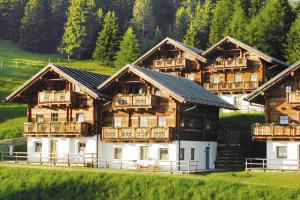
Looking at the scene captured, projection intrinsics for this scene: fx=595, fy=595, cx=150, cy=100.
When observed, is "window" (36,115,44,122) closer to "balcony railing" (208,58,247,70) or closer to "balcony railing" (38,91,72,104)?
"balcony railing" (38,91,72,104)

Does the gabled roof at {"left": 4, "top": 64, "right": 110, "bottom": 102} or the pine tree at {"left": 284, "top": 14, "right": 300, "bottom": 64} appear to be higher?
the pine tree at {"left": 284, "top": 14, "right": 300, "bottom": 64}

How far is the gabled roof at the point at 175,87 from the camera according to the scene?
161ft

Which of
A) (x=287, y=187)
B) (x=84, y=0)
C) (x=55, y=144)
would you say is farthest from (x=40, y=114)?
(x=84, y=0)

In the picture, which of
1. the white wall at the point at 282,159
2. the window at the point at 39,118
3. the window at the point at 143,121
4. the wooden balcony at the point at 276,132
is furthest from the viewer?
the window at the point at 39,118

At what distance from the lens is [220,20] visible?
334ft

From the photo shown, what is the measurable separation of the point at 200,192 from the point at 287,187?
17.5 ft

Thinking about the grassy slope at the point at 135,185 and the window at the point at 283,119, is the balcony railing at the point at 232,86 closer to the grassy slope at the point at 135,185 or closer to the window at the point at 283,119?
the window at the point at 283,119

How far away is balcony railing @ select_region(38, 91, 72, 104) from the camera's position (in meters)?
53.1

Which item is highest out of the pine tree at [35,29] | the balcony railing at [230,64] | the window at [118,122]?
the pine tree at [35,29]

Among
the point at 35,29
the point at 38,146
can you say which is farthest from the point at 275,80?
the point at 35,29

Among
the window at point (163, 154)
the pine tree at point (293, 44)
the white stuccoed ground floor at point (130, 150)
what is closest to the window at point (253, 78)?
the pine tree at point (293, 44)

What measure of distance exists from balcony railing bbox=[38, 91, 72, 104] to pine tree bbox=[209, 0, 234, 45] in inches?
1770

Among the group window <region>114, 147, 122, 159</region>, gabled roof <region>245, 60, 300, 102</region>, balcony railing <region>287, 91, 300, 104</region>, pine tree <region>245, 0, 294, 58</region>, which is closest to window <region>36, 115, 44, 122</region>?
window <region>114, 147, 122, 159</region>

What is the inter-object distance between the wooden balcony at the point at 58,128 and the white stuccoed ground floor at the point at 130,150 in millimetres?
1064
